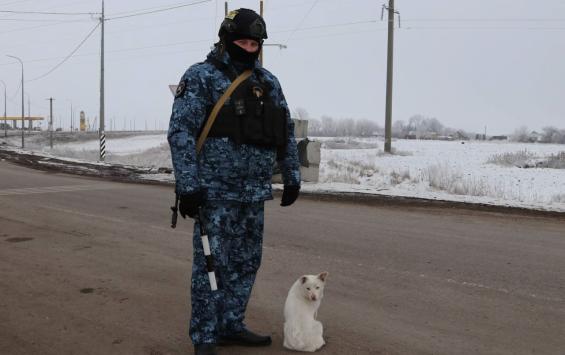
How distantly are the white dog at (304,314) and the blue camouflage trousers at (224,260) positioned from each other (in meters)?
0.34

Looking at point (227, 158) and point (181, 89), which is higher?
point (181, 89)

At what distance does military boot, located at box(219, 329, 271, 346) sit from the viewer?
4.14 meters

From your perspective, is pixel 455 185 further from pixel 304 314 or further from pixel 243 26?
pixel 243 26

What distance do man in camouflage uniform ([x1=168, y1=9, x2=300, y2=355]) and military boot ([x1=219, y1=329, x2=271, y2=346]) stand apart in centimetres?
25

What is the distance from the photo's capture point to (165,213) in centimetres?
1072

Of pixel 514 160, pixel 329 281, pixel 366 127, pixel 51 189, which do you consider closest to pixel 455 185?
pixel 51 189

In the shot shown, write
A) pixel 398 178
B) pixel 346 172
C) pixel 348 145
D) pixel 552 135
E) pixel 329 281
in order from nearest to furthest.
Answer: pixel 329 281
pixel 398 178
pixel 346 172
pixel 348 145
pixel 552 135

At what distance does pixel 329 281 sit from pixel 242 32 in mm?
3266

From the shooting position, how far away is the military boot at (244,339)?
13.6 ft

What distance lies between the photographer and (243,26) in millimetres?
3604

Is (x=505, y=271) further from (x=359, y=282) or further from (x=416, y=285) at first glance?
(x=359, y=282)

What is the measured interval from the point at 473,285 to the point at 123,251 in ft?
13.9

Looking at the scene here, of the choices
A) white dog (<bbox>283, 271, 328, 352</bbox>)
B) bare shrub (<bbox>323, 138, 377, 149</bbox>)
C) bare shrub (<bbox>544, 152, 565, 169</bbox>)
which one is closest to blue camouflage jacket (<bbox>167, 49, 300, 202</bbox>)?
white dog (<bbox>283, 271, 328, 352</bbox>)

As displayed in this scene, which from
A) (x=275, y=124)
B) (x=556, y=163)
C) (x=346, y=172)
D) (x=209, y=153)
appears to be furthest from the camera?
(x=556, y=163)
